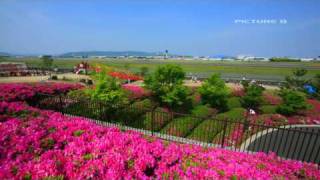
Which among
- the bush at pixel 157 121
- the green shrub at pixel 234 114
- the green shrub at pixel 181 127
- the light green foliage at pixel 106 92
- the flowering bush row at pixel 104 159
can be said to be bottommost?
the green shrub at pixel 234 114

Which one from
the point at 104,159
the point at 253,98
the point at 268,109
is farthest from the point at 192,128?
the point at 104,159

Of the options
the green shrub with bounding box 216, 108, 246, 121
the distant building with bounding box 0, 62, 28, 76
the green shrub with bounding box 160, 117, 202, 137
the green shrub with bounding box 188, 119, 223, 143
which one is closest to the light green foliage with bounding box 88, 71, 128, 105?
the green shrub with bounding box 160, 117, 202, 137

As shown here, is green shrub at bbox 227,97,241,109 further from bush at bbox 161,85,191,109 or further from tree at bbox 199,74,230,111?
bush at bbox 161,85,191,109

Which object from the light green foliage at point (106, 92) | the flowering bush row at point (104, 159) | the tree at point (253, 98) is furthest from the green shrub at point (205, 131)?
the flowering bush row at point (104, 159)

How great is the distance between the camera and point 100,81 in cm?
1384

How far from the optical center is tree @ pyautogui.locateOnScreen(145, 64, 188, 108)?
20009mm

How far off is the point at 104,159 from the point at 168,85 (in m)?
17.7

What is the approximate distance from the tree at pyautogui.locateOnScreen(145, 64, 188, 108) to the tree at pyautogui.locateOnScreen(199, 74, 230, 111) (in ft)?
8.06

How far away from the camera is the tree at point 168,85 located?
788 inches

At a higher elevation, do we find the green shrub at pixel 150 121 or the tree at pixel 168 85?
the tree at pixel 168 85

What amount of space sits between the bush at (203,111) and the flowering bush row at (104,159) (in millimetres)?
15002

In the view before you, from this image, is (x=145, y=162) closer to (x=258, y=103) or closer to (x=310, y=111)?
(x=258, y=103)

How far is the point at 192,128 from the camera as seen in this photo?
614 inches

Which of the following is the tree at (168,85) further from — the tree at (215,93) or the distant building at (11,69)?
the distant building at (11,69)
